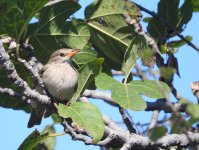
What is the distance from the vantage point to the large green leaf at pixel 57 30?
14.5 feet

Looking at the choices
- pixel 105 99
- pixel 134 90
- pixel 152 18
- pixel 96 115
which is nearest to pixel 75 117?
pixel 96 115

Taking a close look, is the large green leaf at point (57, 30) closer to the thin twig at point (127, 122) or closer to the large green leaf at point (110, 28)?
the large green leaf at point (110, 28)

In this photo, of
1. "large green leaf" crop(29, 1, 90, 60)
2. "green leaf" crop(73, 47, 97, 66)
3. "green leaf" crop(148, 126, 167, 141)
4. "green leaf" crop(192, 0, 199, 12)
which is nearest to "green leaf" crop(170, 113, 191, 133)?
"green leaf" crop(148, 126, 167, 141)

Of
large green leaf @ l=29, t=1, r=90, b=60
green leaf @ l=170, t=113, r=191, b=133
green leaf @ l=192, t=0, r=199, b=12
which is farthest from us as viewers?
green leaf @ l=192, t=0, r=199, b=12

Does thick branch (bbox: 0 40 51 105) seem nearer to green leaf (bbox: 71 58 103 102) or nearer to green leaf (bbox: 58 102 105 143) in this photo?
green leaf (bbox: 58 102 105 143)

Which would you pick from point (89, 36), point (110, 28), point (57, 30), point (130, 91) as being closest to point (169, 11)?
point (110, 28)

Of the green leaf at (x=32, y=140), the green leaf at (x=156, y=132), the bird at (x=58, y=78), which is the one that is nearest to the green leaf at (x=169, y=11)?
the bird at (x=58, y=78)

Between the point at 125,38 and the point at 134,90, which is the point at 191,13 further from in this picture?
the point at 134,90

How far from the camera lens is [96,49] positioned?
491 cm

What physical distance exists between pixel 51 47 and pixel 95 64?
0.80 m

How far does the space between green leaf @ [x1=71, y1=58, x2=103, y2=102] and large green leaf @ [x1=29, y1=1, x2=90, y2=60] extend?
511mm

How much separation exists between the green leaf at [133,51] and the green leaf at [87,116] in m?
0.50

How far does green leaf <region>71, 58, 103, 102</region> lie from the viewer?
3991 millimetres

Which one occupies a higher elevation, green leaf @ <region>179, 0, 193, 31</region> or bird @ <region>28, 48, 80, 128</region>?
green leaf @ <region>179, 0, 193, 31</region>
